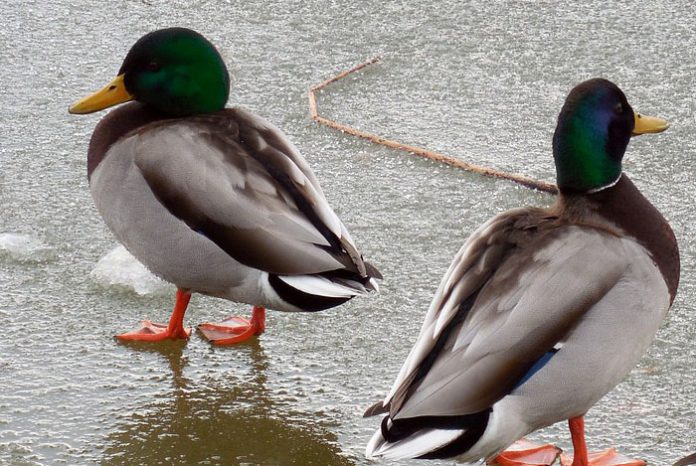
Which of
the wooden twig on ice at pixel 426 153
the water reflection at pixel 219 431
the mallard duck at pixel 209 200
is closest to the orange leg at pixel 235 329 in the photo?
the mallard duck at pixel 209 200

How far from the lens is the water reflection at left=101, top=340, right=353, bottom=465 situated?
3.13 meters

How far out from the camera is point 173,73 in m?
3.88

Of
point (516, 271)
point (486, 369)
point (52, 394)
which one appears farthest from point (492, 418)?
point (52, 394)

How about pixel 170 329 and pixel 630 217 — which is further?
pixel 170 329

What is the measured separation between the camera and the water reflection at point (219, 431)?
3.13 meters

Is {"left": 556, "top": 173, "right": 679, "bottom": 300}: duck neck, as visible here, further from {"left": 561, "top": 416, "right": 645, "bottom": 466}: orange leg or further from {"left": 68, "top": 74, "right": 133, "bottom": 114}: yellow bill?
{"left": 68, "top": 74, "right": 133, "bottom": 114}: yellow bill

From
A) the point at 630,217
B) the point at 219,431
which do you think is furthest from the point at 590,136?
the point at 219,431

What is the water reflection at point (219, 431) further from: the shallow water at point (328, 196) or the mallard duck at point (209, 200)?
the mallard duck at point (209, 200)

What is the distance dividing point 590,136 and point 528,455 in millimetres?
816

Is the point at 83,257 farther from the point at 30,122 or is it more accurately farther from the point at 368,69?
the point at 368,69

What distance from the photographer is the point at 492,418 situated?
286 cm

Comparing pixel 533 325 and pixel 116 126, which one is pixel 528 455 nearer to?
pixel 533 325

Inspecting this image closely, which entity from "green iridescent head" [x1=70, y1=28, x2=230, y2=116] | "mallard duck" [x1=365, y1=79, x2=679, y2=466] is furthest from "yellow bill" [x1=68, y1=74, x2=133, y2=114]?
"mallard duck" [x1=365, y1=79, x2=679, y2=466]

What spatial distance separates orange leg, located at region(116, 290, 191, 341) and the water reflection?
0.62ft
